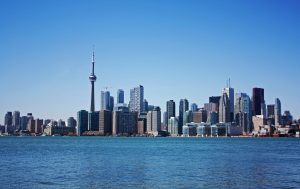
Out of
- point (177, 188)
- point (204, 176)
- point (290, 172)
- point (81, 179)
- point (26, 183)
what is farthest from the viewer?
point (290, 172)

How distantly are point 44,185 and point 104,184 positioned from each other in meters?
6.07

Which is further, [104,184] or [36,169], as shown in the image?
[36,169]

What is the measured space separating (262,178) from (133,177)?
49.2 feet

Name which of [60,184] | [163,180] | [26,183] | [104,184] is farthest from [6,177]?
[163,180]

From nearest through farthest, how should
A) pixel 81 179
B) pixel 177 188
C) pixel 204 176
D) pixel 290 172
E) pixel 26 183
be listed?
pixel 177 188 < pixel 26 183 < pixel 81 179 < pixel 204 176 < pixel 290 172

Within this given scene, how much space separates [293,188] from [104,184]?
18957 mm

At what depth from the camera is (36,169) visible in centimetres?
6444

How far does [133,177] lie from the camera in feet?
176

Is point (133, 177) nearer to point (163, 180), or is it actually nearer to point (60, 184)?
point (163, 180)

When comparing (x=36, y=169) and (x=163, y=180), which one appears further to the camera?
(x=36, y=169)

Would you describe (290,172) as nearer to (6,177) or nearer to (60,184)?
(60,184)

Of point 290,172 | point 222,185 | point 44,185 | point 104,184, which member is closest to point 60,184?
point 44,185

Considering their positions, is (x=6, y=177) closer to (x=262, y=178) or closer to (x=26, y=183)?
(x=26, y=183)

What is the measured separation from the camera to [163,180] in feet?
168
